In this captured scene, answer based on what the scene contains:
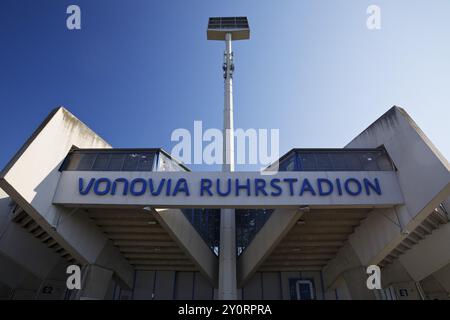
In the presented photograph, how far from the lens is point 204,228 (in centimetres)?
2370

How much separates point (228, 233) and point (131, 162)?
343 inches

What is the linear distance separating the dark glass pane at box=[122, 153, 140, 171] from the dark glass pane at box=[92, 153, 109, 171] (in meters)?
1.21

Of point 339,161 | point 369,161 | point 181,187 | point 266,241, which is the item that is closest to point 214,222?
point 266,241

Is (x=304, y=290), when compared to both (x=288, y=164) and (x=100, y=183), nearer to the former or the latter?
(x=288, y=164)

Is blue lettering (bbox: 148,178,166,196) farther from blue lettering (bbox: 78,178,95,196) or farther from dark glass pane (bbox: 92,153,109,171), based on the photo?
dark glass pane (bbox: 92,153,109,171)

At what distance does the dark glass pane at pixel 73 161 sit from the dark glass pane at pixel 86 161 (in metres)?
0.18

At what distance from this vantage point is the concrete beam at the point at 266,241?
17672 millimetres

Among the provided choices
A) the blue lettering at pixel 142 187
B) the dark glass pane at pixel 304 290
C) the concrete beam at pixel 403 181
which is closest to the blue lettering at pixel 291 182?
the concrete beam at pixel 403 181

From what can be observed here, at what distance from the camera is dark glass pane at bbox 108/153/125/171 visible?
18047mm

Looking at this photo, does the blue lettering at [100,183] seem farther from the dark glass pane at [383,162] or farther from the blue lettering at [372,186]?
the dark glass pane at [383,162]

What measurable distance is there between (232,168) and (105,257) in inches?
463

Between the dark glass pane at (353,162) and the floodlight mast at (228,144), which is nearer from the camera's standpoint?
the dark glass pane at (353,162)
